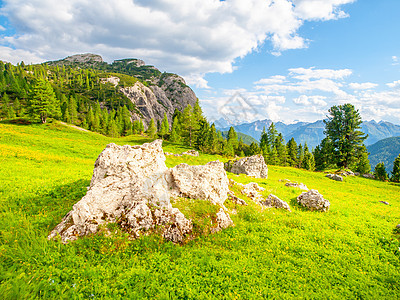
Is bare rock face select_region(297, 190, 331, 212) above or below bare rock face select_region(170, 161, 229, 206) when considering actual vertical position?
below

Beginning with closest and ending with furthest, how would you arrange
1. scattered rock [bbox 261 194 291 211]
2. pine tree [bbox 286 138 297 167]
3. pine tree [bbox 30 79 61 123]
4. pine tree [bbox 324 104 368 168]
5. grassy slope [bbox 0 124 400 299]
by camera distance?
1. grassy slope [bbox 0 124 400 299]
2. scattered rock [bbox 261 194 291 211]
3. pine tree [bbox 324 104 368 168]
4. pine tree [bbox 30 79 61 123]
5. pine tree [bbox 286 138 297 167]

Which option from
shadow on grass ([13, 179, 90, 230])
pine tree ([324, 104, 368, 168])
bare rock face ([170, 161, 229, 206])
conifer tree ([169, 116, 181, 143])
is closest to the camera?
shadow on grass ([13, 179, 90, 230])

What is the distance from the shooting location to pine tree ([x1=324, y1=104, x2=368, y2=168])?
48500 millimetres

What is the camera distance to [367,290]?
7258 millimetres

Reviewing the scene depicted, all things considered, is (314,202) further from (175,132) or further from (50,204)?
(175,132)

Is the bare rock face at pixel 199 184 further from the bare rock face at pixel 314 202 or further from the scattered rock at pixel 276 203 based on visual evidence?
the bare rock face at pixel 314 202

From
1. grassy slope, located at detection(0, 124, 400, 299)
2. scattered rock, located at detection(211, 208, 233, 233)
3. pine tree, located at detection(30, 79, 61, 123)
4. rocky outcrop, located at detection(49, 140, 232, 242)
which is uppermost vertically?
pine tree, located at detection(30, 79, 61, 123)

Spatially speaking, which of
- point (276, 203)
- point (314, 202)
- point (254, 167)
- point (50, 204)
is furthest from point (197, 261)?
point (254, 167)

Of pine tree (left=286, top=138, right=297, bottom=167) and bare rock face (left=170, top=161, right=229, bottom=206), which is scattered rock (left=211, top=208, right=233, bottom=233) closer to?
bare rock face (left=170, top=161, right=229, bottom=206)

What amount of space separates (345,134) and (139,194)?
59775mm

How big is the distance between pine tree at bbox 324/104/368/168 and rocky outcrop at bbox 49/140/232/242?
168 ft

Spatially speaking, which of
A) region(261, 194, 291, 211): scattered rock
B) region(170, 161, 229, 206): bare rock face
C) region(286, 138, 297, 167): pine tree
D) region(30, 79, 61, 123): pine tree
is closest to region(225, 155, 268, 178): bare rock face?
region(261, 194, 291, 211): scattered rock

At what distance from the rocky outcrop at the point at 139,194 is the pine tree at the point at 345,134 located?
51.2 metres

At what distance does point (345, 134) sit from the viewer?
4969cm
